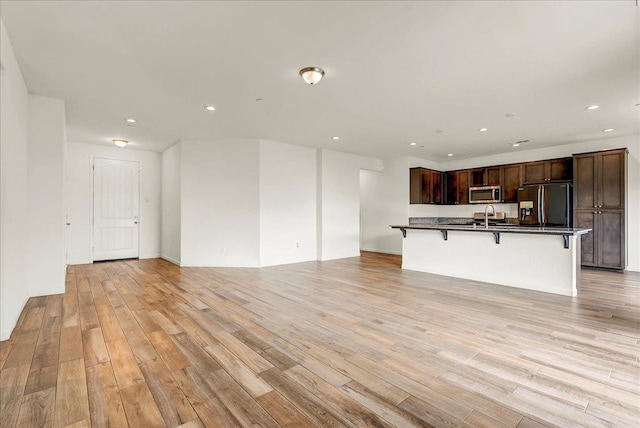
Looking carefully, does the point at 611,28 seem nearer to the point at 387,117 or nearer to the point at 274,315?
the point at 387,117

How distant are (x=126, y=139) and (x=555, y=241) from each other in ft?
27.0

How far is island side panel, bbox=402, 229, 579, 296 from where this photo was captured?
441cm

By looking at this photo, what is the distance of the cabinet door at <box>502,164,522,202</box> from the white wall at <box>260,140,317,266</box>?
4.84 meters

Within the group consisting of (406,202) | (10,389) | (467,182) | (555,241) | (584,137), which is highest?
(584,137)

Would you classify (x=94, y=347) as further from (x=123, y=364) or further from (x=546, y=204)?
(x=546, y=204)

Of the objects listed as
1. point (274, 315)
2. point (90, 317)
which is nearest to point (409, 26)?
point (274, 315)

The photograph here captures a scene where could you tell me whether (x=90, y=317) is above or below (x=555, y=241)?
below

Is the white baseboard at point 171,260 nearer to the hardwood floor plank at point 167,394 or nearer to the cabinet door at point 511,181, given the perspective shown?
the hardwood floor plank at point 167,394

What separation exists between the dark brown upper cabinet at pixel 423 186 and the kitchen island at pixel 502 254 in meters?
2.27

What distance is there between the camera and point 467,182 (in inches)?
333

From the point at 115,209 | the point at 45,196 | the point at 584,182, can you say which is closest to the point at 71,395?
the point at 45,196

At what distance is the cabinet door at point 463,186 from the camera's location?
8.45 m

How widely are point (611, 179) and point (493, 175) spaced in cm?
230

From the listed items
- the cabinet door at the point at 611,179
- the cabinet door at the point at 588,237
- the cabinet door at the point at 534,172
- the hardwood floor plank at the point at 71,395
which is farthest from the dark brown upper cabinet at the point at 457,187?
the hardwood floor plank at the point at 71,395
